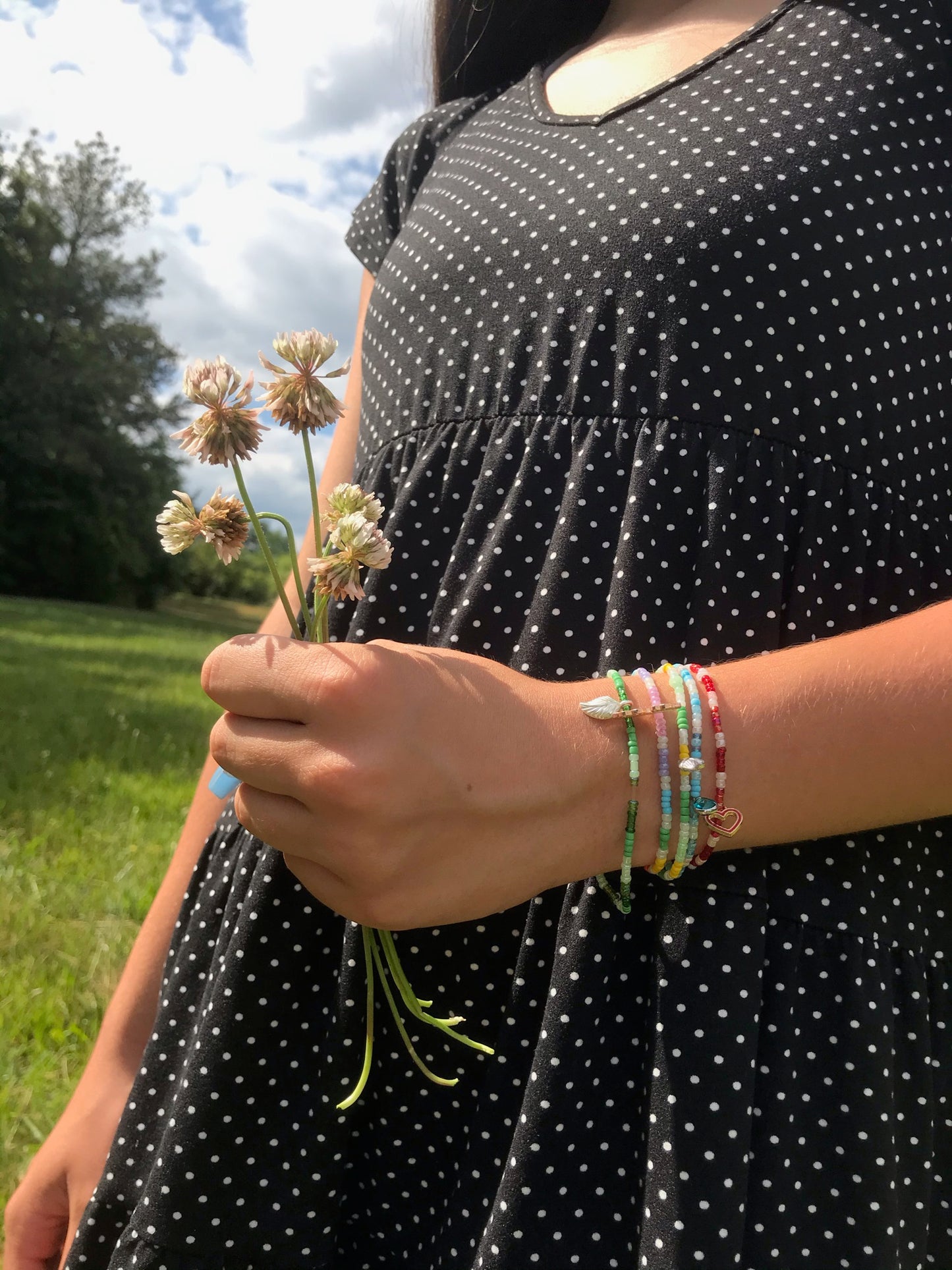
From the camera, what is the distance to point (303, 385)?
676 millimetres

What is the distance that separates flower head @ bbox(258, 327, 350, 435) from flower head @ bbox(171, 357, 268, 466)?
0.06 feet

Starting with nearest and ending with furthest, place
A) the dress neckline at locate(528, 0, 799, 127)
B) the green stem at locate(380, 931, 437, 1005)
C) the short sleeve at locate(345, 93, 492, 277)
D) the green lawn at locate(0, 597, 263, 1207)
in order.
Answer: the green stem at locate(380, 931, 437, 1005) < the dress neckline at locate(528, 0, 799, 127) < the short sleeve at locate(345, 93, 492, 277) < the green lawn at locate(0, 597, 263, 1207)

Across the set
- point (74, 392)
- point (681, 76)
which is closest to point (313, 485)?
point (681, 76)

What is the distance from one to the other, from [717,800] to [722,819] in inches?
0.6

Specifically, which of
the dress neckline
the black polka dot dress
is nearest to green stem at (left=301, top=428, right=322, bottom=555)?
the black polka dot dress

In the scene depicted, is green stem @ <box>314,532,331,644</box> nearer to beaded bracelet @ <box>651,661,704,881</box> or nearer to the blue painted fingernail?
the blue painted fingernail

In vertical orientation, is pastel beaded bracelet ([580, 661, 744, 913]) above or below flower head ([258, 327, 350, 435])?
below

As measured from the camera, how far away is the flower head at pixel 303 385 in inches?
26.6

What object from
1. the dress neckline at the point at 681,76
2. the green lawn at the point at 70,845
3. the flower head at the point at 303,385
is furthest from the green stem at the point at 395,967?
the green lawn at the point at 70,845

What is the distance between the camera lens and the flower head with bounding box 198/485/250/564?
2.27 feet

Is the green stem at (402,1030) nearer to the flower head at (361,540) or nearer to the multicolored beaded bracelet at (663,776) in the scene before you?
the multicolored beaded bracelet at (663,776)

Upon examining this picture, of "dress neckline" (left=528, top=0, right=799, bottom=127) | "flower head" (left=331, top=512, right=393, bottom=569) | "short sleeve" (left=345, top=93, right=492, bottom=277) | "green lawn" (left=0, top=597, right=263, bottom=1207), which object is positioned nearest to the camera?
"flower head" (left=331, top=512, right=393, bottom=569)

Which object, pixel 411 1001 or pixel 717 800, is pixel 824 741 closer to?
pixel 717 800

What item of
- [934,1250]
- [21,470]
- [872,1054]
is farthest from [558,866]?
[21,470]
